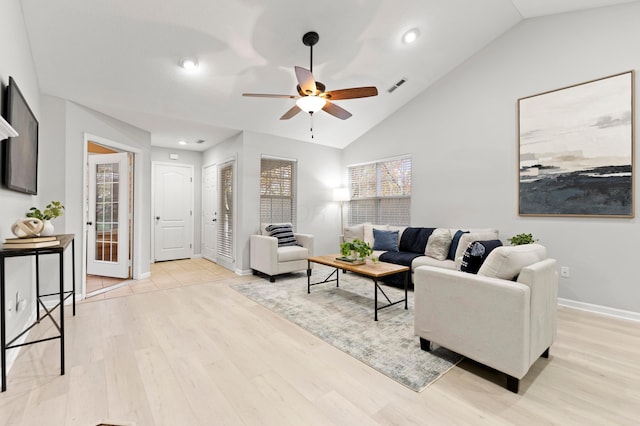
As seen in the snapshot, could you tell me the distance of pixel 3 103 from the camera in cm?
201

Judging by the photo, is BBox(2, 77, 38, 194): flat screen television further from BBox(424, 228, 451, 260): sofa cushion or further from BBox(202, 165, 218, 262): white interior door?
BBox(424, 228, 451, 260): sofa cushion

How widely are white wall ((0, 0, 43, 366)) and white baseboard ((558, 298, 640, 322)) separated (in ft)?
16.8

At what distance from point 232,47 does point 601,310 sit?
500 cm

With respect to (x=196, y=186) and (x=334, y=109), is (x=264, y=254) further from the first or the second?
(x=196, y=186)

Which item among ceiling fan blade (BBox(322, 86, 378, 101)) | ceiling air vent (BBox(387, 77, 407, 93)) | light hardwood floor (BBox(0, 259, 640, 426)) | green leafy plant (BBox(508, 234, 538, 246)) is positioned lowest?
light hardwood floor (BBox(0, 259, 640, 426))

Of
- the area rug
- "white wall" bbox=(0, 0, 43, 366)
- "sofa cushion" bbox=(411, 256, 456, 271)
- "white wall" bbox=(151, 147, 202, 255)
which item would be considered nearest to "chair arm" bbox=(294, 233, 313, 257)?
the area rug

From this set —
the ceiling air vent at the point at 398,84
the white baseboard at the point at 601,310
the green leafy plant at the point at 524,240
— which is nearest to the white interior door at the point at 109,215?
the ceiling air vent at the point at 398,84

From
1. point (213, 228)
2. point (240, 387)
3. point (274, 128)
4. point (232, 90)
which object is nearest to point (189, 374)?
point (240, 387)

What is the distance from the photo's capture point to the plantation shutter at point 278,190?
522cm

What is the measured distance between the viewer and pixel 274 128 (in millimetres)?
4988

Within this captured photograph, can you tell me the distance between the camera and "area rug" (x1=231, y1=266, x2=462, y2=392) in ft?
6.81

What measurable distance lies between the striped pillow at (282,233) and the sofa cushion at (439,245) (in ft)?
7.27

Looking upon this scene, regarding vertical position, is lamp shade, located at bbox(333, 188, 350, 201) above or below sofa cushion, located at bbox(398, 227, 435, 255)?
above

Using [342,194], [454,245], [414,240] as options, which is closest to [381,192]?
[342,194]
